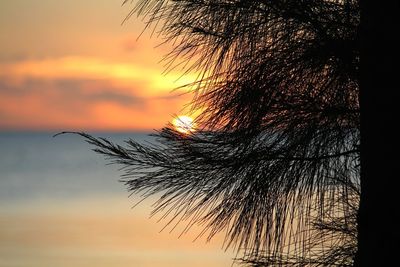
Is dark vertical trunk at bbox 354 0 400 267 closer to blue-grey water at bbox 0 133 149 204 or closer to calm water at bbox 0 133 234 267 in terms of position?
calm water at bbox 0 133 234 267

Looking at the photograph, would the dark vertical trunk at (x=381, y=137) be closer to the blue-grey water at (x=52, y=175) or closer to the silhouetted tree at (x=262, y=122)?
the silhouetted tree at (x=262, y=122)

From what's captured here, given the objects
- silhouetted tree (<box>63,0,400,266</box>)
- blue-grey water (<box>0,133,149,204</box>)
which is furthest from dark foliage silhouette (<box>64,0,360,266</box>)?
blue-grey water (<box>0,133,149,204</box>)

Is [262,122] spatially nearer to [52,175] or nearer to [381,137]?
[381,137]

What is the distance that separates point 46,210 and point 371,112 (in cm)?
2254

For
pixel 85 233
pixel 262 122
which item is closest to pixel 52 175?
pixel 85 233

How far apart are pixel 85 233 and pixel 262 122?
16.4 m

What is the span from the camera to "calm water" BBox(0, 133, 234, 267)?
15.2 meters

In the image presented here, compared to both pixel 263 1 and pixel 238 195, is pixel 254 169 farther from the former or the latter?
pixel 263 1

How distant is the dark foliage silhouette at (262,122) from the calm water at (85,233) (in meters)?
2.21

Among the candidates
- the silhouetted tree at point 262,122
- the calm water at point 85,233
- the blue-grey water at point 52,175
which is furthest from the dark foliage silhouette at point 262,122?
the blue-grey water at point 52,175

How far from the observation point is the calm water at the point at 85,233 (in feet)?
49.8

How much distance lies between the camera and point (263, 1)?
2645 millimetres

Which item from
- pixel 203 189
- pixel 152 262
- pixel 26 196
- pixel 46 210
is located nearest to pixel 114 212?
pixel 46 210

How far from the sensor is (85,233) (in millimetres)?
18719
